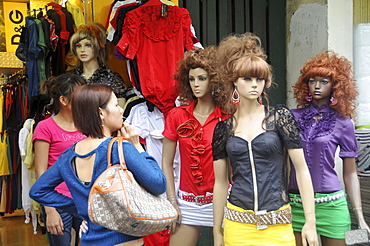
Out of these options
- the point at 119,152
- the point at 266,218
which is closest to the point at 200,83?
the point at 266,218

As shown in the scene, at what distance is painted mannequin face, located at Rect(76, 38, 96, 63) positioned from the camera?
3.92 meters

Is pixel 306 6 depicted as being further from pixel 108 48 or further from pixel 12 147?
pixel 12 147

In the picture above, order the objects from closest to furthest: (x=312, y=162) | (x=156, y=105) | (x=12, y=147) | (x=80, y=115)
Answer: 1. (x=80, y=115)
2. (x=312, y=162)
3. (x=156, y=105)
4. (x=12, y=147)

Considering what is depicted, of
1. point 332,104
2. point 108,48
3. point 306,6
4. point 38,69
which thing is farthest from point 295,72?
point 38,69

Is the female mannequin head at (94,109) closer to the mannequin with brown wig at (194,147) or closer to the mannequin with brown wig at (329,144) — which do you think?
the mannequin with brown wig at (194,147)

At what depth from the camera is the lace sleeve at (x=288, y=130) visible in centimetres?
249

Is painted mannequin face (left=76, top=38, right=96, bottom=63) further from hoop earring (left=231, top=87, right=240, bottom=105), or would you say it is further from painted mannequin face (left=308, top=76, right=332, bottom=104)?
painted mannequin face (left=308, top=76, right=332, bottom=104)

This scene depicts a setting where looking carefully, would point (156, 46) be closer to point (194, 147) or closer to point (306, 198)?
point (194, 147)

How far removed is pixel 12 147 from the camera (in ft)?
22.6

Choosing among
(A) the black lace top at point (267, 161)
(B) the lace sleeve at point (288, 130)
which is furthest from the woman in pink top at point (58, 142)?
(B) the lace sleeve at point (288, 130)

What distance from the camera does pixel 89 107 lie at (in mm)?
2174

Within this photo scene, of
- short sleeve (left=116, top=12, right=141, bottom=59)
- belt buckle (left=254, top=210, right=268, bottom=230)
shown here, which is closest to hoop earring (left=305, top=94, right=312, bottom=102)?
belt buckle (left=254, top=210, right=268, bottom=230)

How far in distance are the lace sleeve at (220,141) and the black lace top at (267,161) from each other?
0.08 m

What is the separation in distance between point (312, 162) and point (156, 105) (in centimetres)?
147
